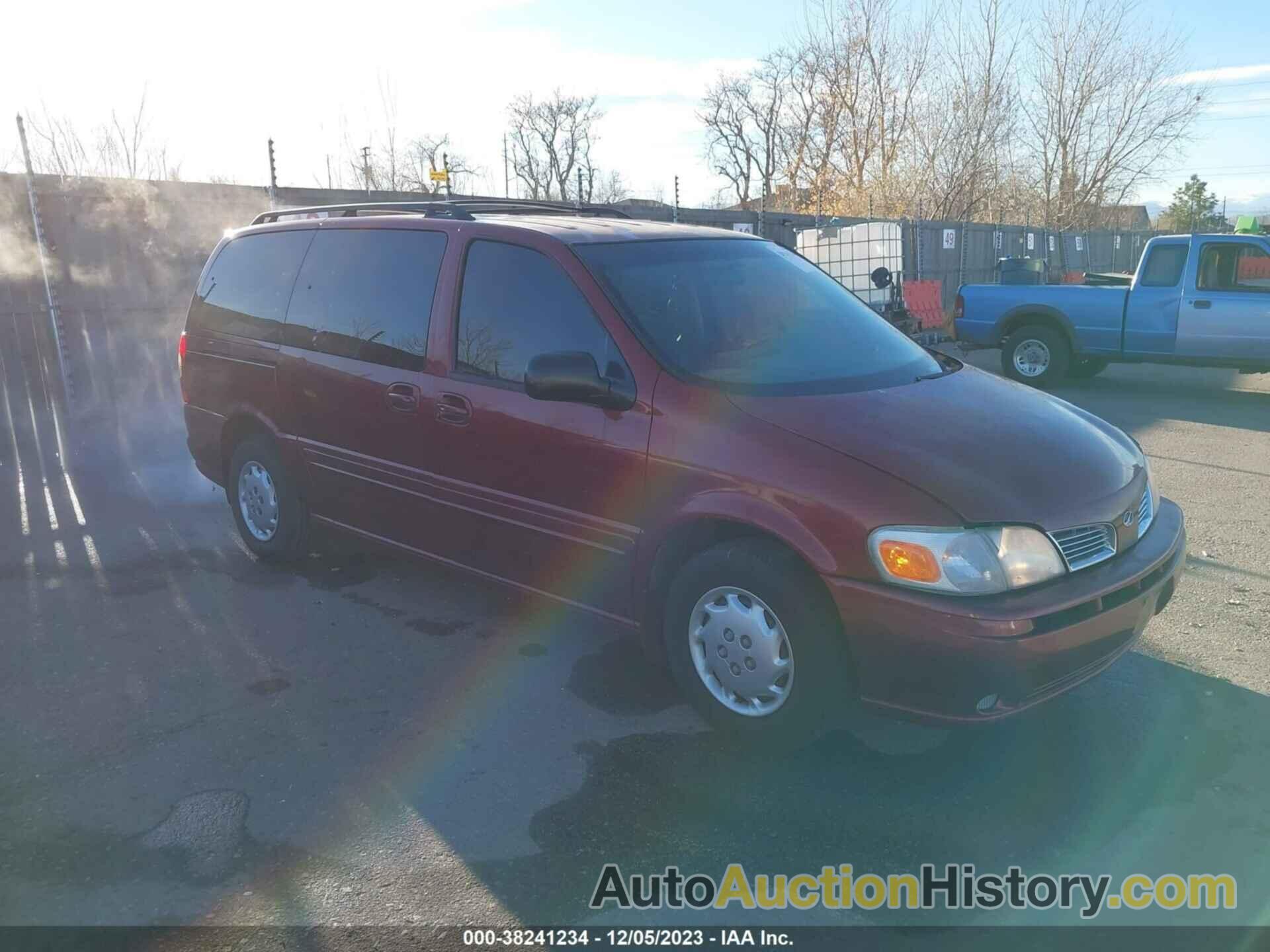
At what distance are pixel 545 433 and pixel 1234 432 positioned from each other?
7.56m

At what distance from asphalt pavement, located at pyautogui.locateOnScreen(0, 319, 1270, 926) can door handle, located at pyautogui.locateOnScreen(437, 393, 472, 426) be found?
824 millimetres

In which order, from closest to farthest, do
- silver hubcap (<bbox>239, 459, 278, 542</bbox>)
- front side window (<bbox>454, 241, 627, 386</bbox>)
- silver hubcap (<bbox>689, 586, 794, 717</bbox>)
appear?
silver hubcap (<bbox>689, 586, 794, 717</bbox>) → front side window (<bbox>454, 241, 627, 386</bbox>) → silver hubcap (<bbox>239, 459, 278, 542</bbox>)

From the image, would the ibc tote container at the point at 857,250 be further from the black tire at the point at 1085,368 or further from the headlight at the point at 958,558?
the headlight at the point at 958,558

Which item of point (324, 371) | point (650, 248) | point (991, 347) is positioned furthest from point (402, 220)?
point (991, 347)

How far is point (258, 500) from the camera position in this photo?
17.9ft

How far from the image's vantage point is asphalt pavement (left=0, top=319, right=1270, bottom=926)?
9.16 feet

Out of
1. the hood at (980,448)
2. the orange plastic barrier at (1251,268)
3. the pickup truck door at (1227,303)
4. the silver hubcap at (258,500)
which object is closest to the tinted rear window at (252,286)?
the silver hubcap at (258,500)

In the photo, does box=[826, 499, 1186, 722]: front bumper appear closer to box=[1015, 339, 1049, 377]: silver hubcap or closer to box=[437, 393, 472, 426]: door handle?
box=[437, 393, 472, 426]: door handle

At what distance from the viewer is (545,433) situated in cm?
383

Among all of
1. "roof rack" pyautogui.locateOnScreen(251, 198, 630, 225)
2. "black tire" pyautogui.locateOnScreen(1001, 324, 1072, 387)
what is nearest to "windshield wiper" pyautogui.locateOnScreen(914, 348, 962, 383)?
"roof rack" pyautogui.locateOnScreen(251, 198, 630, 225)

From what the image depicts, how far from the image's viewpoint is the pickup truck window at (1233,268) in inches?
400

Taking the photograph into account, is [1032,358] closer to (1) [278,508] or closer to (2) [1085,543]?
(2) [1085,543]

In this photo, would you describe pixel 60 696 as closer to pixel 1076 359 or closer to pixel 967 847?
pixel 967 847

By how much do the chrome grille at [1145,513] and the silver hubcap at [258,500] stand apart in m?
4.17
